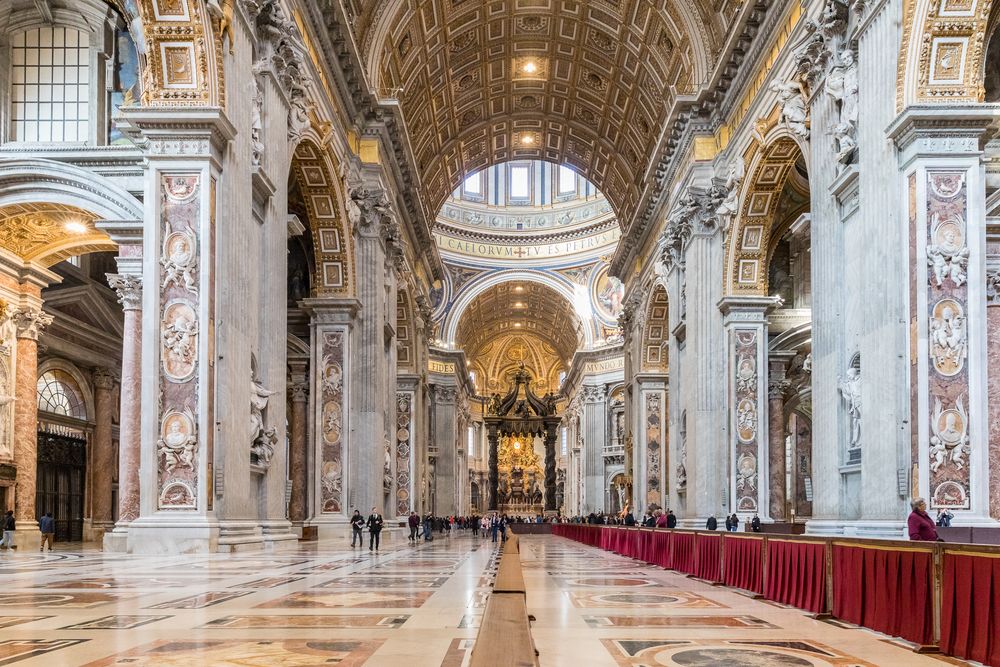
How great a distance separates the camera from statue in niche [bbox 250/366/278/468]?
1426 centimetres

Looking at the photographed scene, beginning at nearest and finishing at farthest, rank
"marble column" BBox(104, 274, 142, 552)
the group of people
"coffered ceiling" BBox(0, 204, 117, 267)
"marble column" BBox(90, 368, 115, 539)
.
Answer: "marble column" BBox(104, 274, 142, 552) < "coffered ceiling" BBox(0, 204, 117, 267) < the group of people < "marble column" BBox(90, 368, 115, 539)

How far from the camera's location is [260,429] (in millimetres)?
14469

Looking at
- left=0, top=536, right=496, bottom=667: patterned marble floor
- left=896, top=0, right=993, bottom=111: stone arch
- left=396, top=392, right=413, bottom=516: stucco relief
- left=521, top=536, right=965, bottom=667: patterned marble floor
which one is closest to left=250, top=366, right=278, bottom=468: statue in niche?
left=0, top=536, right=496, bottom=667: patterned marble floor

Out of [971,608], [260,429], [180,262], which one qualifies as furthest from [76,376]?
[971,608]

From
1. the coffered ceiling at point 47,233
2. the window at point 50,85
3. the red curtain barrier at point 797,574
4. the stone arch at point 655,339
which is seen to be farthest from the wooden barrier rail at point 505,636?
the stone arch at point 655,339

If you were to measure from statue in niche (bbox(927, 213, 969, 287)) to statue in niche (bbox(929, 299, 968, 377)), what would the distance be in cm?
30

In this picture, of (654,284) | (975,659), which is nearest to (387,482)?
(654,284)

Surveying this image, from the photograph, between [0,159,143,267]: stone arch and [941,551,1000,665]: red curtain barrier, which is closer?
[941,551,1000,665]: red curtain barrier

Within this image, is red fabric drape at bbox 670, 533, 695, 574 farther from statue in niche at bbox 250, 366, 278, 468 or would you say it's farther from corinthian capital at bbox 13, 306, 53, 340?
corinthian capital at bbox 13, 306, 53, 340

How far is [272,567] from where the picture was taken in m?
11.3

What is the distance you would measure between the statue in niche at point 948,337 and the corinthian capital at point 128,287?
11.1 metres

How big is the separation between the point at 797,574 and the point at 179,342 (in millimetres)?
7838

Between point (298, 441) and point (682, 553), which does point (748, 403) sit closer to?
point (682, 553)

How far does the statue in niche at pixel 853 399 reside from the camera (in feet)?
43.6
